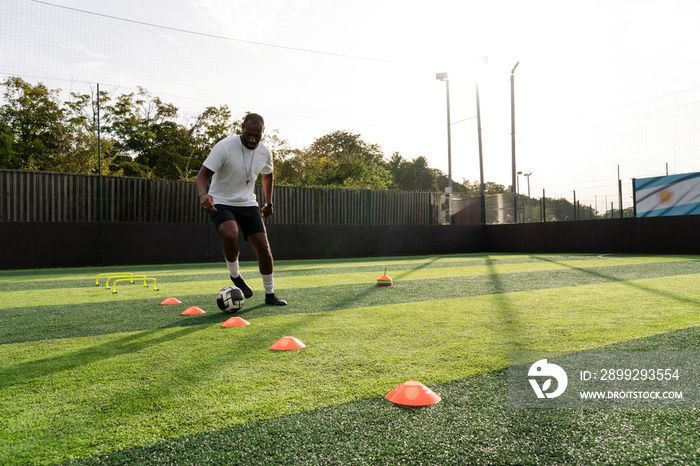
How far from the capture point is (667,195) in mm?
16422

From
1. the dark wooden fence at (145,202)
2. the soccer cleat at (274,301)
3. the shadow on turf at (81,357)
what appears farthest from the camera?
the dark wooden fence at (145,202)

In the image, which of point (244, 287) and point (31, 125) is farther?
point (31, 125)

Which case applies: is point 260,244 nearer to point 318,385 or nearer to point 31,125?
point 318,385

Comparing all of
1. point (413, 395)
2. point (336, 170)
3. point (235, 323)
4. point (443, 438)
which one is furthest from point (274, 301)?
point (336, 170)

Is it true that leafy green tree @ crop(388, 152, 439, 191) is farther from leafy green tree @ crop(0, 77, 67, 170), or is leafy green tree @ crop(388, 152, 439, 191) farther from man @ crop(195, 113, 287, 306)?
man @ crop(195, 113, 287, 306)

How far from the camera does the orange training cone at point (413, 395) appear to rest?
6.23 feet

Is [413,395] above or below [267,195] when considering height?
below

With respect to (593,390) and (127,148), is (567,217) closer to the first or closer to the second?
(593,390)

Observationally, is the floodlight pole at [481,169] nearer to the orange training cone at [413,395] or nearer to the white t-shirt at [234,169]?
the white t-shirt at [234,169]

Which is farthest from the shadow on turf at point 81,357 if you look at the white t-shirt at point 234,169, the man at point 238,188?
the white t-shirt at point 234,169

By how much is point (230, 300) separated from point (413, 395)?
9.17 feet

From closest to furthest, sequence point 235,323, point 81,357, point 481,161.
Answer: point 81,357
point 235,323
point 481,161

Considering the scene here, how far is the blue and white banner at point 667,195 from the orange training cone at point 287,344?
1751 centimetres

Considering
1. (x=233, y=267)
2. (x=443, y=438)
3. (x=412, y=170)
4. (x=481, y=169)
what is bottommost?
(x=443, y=438)
